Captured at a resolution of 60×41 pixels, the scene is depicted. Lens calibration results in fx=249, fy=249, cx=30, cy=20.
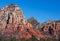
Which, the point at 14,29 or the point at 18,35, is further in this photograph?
the point at 14,29

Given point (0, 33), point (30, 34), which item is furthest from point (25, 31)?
point (0, 33)

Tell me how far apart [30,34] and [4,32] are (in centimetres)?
2053

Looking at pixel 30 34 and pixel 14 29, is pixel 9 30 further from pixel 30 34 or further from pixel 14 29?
pixel 30 34

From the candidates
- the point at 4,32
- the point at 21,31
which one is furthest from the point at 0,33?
the point at 21,31

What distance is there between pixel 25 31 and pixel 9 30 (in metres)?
12.9

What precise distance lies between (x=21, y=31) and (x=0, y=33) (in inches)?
645

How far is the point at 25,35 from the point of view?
7485 inches

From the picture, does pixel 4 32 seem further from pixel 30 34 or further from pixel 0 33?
pixel 30 34

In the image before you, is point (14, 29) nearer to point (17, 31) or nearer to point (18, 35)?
point (17, 31)

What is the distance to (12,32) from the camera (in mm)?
192750

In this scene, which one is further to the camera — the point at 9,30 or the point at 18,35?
the point at 9,30

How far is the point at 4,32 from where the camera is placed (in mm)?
194625

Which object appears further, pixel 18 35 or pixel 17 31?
pixel 17 31

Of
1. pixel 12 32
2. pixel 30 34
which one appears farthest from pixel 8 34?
pixel 30 34
